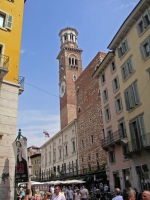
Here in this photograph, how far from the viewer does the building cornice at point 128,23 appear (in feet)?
60.8

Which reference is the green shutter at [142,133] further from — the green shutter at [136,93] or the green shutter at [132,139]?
the green shutter at [136,93]

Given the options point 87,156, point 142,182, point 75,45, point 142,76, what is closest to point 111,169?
point 142,182

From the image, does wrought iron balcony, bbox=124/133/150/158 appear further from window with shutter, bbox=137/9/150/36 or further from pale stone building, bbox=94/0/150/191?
window with shutter, bbox=137/9/150/36

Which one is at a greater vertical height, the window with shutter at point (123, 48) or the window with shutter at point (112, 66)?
the window with shutter at point (123, 48)

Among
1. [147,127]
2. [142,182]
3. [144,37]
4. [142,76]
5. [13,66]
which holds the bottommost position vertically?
[142,182]

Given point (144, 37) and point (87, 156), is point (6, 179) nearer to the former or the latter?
point (144, 37)

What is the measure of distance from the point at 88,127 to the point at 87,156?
489cm

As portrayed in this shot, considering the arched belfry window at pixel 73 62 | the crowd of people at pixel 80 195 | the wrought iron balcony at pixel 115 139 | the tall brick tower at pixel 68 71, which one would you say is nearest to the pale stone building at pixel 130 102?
the wrought iron balcony at pixel 115 139

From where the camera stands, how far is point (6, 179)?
34.1 ft

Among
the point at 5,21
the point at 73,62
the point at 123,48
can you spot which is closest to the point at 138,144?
the point at 123,48

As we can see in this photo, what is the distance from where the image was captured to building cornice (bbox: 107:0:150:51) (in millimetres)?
18547

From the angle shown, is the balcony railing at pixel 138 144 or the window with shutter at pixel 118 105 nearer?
the balcony railing at pixel 138 144

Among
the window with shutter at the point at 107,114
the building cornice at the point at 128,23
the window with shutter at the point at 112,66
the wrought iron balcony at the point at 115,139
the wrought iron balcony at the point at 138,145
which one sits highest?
the building cornice at the point at 128,23

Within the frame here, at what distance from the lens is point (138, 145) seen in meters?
18.5
